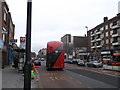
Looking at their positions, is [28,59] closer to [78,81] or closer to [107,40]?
[78,81]

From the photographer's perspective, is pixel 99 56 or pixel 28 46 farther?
pixel 99 56

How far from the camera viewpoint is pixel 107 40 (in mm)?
63406

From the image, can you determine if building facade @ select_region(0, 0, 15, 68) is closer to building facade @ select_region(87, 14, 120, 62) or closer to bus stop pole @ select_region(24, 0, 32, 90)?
bus stop pole @ select_region(24, 0, 32, 90)

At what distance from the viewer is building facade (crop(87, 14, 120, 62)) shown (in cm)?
5231

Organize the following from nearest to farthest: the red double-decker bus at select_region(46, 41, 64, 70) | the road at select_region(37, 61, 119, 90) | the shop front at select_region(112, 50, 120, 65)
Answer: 1. the road at select_region(37, 61, 119, 90)
2. the red double-decker bus at select_region(46, 41, 64, 70)
3. the shop front at select_region(112, 50, 120, 65)

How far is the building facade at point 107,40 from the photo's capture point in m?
52.3

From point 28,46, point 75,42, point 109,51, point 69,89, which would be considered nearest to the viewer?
point 28,46

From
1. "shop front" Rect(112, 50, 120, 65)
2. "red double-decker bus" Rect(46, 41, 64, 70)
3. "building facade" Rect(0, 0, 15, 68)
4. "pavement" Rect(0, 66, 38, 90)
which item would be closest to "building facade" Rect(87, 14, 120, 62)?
"shop front" Rect(112, 50, 120, 65)

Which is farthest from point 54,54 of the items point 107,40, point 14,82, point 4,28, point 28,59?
point 107,40

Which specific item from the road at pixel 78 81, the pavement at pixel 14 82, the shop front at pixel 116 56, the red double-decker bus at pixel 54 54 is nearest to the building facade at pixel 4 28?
the red double-decker bus at pixel 54 54

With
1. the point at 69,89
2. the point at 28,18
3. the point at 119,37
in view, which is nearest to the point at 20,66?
the point at 69,89

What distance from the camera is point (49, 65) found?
24031mm

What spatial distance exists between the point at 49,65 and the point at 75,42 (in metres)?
81.8

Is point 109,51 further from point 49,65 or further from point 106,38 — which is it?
point 49,65
